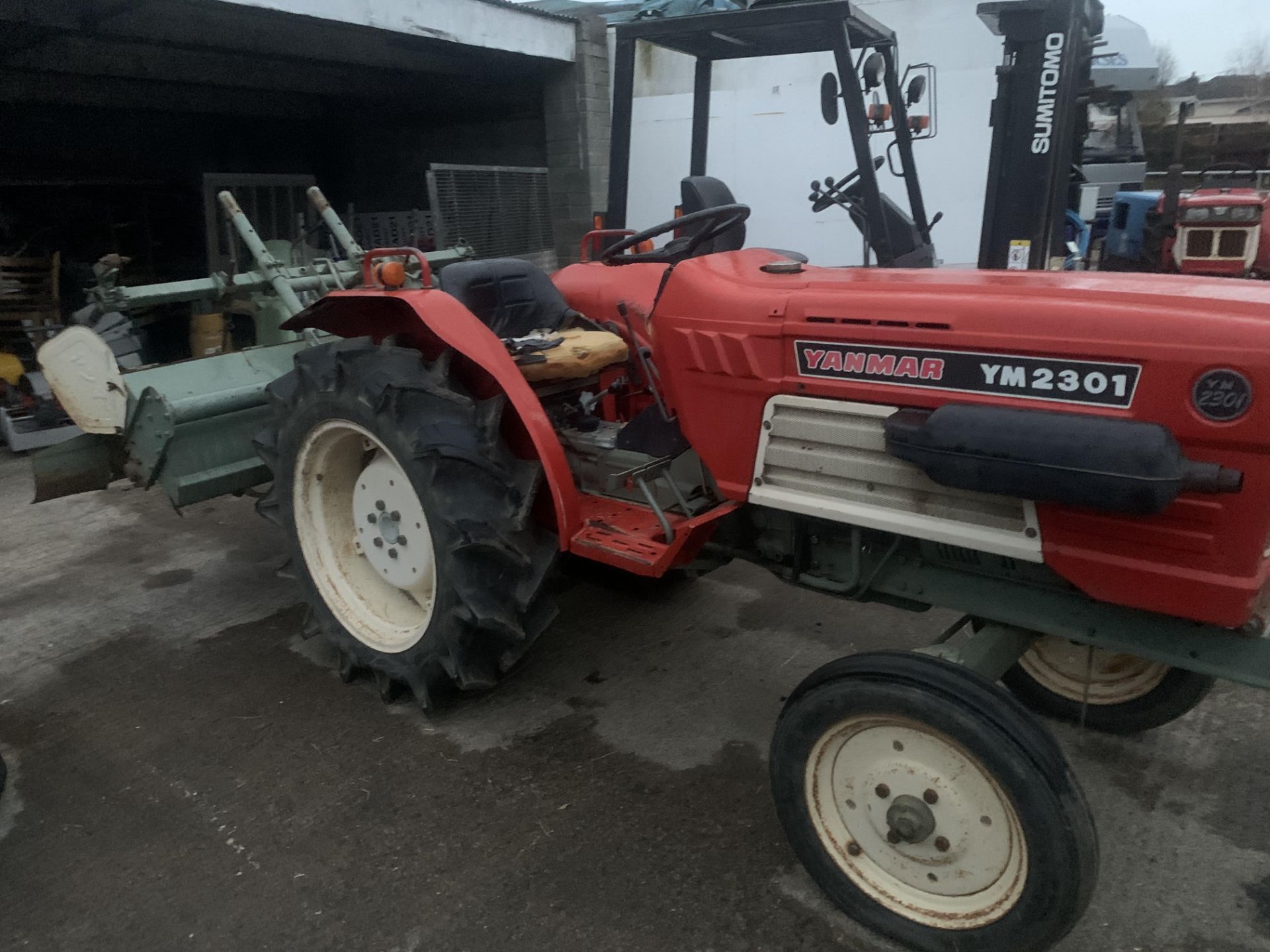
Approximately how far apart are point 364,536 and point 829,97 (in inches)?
83.7

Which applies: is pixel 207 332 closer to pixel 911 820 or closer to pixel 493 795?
pixel 493 795

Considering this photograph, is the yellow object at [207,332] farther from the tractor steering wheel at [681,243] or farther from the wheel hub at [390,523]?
the tractor steering wheel at [681,243]

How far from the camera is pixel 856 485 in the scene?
193cm

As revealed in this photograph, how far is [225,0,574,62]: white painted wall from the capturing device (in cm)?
578

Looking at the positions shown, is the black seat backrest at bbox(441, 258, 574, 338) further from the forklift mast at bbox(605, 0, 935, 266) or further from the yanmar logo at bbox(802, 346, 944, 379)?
the yanmar logo at bbox(802, 346, 944, 379)

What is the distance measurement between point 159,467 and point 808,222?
20.0 ft

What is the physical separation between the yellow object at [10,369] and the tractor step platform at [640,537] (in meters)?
5.46

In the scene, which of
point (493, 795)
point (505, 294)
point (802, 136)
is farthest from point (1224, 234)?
point (493, 795)

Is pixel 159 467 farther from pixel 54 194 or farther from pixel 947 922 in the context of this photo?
pixel 54 194

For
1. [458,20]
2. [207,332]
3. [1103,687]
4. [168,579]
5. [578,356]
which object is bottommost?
[168,579]

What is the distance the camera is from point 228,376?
3.21 metres

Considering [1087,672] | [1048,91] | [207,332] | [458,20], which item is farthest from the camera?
[458,20]

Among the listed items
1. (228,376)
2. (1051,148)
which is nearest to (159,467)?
(228,376)

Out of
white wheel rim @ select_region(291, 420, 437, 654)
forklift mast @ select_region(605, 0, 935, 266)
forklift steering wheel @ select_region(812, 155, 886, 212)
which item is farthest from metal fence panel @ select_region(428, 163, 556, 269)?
white wheel rim @ select_region(291, 420, 437, 654)
